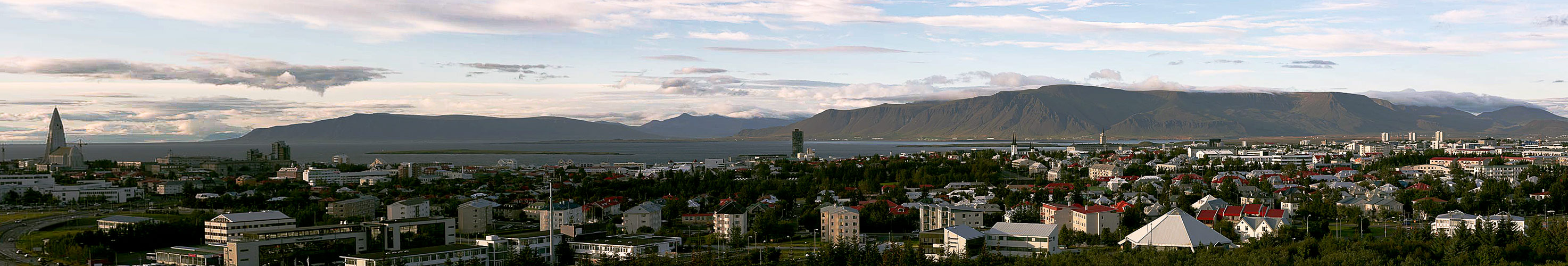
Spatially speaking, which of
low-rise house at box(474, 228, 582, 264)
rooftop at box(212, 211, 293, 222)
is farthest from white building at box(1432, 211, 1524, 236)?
rooftop at box(212, 211, 293, 222)

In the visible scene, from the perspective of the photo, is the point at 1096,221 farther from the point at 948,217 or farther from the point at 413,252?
the point at 413,252

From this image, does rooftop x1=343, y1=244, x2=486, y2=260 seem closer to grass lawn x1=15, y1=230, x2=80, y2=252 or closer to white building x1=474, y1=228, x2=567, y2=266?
white building x1=474, y1=228, x2=567, y2=266

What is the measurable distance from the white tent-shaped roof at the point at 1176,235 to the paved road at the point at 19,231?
24370 mm

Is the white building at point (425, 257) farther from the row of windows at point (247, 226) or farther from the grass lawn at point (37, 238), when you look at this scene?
the grass lawn at point (37, 238)

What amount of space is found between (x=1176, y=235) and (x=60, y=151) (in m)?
64.0

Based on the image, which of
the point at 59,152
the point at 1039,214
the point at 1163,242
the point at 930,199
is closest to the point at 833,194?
the point at 930,199

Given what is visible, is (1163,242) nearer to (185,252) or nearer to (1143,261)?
(1143,261)

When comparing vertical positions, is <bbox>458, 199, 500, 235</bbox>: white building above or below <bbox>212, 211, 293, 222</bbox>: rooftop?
below

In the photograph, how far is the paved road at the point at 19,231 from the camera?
2591 centimetres

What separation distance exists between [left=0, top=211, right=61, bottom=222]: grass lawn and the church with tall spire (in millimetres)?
27285

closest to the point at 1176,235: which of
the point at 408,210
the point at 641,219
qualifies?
the point at 641,219

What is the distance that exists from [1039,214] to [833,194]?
38.0 ft

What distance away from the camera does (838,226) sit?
1173 inches

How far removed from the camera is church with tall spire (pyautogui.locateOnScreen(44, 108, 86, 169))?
64625mm
